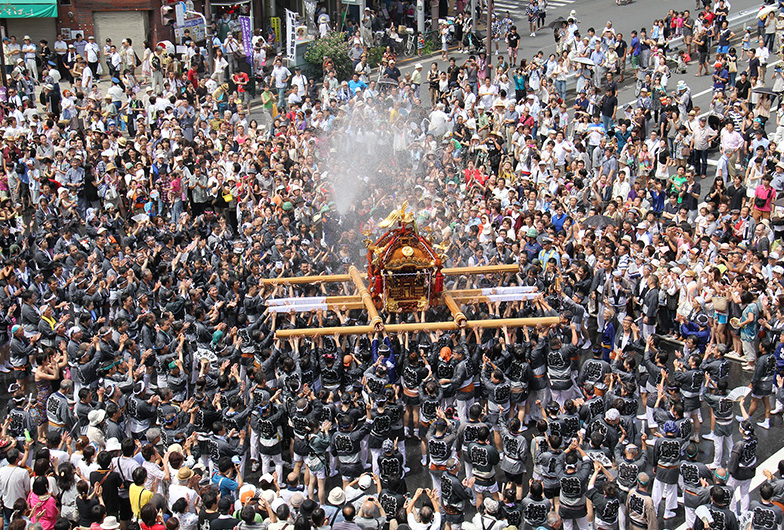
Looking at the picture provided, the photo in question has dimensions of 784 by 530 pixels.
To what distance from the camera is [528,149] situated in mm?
22109

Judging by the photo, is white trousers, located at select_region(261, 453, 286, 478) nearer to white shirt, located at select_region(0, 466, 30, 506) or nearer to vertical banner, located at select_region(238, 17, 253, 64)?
white shirt, located at select_region(0, 466, 30, 506)

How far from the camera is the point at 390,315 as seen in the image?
15.8 m

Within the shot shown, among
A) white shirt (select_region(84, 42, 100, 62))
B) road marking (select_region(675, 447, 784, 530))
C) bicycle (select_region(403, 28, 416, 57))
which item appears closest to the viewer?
road marking (select_region(675, 447, 784, 530))

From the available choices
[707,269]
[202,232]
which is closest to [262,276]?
[202,232]

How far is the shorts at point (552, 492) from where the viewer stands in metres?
12.0

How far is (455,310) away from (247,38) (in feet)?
60.2

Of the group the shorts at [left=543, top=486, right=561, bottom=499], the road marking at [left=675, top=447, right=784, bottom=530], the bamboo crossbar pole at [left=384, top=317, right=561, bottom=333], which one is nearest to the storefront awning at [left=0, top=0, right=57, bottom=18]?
the bamboo crossbar pole at [left=384, top=317, right=561, bottom=333]

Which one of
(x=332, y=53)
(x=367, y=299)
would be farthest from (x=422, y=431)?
(x=332, y=53)

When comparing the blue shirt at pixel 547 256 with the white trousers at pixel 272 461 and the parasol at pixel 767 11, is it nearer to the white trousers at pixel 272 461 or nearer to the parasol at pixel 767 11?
the white trousers at pixel 272 461

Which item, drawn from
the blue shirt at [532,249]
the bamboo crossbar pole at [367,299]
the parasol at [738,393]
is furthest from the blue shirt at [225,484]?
the blue shirt at [532,249]

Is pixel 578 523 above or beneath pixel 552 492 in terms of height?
beneath

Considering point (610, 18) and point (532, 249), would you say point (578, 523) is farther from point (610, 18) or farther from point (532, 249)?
point (610, 18)

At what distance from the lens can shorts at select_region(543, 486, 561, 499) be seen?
12037 millimetres

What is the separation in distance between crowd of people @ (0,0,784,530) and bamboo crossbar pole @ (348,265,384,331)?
0.80 ft
